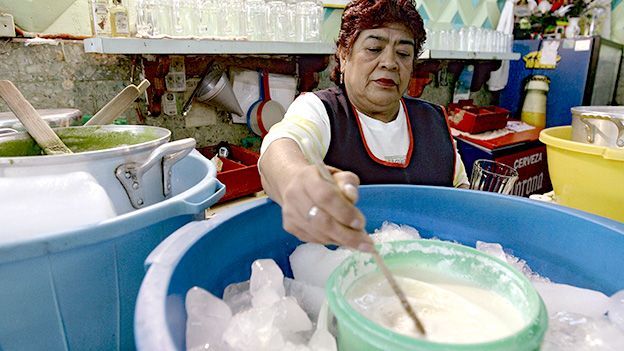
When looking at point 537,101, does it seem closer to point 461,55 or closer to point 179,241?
point 461,55

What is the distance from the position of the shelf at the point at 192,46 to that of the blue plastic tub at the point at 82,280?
3.49 feet

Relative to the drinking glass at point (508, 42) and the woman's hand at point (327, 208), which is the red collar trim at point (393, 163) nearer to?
the woman's hand at point (327, 208)

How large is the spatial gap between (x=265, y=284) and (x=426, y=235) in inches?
18.9

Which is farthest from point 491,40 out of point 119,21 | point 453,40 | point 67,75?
point 67,75

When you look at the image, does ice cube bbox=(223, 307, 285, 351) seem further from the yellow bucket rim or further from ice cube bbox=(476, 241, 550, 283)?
the yellow bucket rim

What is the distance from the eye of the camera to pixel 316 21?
2467 mm

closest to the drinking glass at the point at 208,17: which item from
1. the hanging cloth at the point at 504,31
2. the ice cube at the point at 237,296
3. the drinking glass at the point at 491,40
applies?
the ice cube at the point at 237,296

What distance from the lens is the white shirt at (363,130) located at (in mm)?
1182

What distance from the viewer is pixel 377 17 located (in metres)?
1.32

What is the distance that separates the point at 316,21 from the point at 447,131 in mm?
1301

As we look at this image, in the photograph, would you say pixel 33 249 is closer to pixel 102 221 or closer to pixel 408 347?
pixel 102 221

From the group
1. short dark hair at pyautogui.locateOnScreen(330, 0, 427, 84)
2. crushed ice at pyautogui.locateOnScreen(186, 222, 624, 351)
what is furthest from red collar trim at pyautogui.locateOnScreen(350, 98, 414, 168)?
crushed ice at pyautogui.locateOnScreen(186, 222, 624, 351)

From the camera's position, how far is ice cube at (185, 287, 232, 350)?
0.63 metres

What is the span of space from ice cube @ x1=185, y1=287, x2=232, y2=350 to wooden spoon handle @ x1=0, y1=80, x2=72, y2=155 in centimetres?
53
